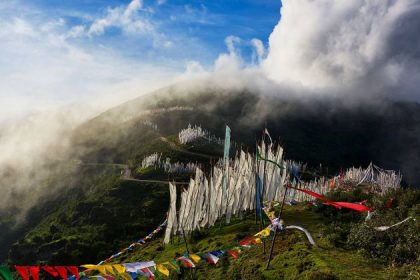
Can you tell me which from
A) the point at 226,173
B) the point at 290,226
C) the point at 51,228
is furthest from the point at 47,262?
the point at 290,226

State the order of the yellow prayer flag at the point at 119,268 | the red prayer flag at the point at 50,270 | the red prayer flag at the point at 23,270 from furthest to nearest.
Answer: the yellow prayer flag at the point at 119,268 < the red prayer flag at the point at 50,270 < the red prayer flag at the point at 23,270

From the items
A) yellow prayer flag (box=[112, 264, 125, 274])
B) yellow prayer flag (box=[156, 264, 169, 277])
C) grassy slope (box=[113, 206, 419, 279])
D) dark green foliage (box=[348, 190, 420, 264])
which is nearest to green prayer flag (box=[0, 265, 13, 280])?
yellow prayer flag (box=[112, 264, 125, 274])

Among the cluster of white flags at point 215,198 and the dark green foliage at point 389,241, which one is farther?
the cluster of white flags at point 215,198

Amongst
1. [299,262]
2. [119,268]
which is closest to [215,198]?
[299,262]

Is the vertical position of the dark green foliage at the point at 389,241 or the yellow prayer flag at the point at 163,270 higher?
the yellow prayer flag at the point at 163,270

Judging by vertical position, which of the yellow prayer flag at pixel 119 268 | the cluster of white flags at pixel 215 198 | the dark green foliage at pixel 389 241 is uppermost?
the yellow prayer flag at pixel 119 268

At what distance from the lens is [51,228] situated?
18512 centimetres

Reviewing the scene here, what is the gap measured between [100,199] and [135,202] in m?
20.4

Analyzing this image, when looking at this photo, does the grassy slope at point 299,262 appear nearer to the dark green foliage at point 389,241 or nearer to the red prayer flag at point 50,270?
the dark green foliage at point 389,241

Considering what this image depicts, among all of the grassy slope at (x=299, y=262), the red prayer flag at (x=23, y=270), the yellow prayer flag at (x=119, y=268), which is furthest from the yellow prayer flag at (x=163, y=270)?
the red prayer flag at (x=23, y=270)

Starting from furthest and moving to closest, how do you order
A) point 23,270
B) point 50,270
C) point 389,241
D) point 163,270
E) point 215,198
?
point 215,198 < point 389,241 < point 163,270 < point 50,270 < point 23,270

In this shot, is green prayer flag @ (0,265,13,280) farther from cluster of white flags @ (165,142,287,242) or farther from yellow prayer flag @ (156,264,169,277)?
cluster of white flags @ (165,142,287,242)

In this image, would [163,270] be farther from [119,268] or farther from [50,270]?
[50,270]

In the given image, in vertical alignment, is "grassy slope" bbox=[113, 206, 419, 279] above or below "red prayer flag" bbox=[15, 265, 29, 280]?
below
